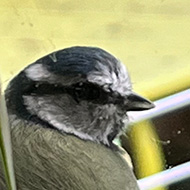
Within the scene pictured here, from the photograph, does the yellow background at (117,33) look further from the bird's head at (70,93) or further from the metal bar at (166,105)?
the bird's head at (70,93)

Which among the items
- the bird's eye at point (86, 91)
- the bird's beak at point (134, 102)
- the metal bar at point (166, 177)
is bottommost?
the metal bar at point (166, 177)

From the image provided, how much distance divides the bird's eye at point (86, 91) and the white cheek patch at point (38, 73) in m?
0.03

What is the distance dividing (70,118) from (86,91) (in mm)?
38

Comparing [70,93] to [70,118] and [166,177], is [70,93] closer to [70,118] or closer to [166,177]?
[70,118]

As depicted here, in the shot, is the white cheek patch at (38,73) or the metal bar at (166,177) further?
the metal bar at (166,177)

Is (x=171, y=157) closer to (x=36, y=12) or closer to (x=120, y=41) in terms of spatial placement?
(x=120, y=41)

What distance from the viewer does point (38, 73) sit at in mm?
791

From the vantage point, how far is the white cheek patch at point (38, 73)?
78 centimetres

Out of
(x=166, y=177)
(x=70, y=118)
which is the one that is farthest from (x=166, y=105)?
(x=70, y=118)

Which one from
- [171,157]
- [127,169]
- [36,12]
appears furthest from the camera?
[36,12]

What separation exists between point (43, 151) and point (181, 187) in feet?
0.81

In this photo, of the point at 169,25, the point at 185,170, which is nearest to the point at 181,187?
the point at 185,170

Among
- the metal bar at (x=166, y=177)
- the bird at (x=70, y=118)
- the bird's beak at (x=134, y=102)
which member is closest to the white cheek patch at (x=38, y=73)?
the bird at (x=70, y=118)

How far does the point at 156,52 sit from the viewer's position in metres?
1.03
